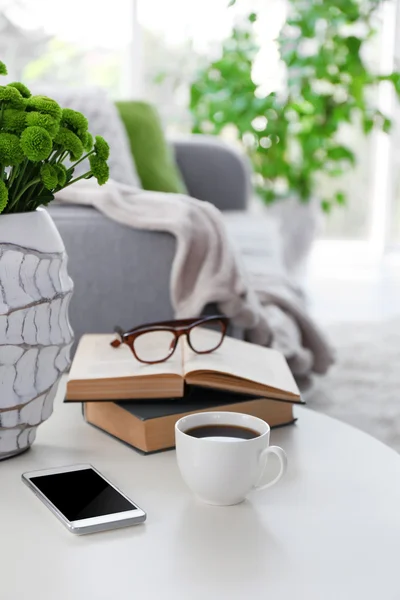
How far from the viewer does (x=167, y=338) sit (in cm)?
105

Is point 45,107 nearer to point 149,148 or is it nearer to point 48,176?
point 48,176

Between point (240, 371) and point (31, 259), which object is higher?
point (31, 259)

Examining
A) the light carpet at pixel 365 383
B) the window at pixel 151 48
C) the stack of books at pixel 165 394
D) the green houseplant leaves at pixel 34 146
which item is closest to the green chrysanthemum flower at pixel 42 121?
the green houseplant leaves at pixel 34 146

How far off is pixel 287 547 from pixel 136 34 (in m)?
4.09

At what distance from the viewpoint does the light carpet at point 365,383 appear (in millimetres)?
2012

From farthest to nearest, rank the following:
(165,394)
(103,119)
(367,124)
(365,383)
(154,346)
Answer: (367,124) → (365,383) → (103,119) → (154,346) → (165,394)

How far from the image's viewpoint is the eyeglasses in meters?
0.94

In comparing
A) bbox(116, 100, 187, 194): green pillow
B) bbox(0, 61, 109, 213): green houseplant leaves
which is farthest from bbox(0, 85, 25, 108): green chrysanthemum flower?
bbox(116, 100, 187, 194): green pillow

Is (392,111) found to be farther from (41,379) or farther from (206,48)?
(41,379)

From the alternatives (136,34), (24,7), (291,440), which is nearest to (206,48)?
(136,34)

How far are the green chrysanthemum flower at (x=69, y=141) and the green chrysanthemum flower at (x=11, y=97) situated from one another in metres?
0.04

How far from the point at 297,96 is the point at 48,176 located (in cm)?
322

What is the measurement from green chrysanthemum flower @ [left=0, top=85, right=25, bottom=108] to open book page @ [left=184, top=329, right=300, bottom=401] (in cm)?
32

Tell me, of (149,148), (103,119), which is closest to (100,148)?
(103,119)
